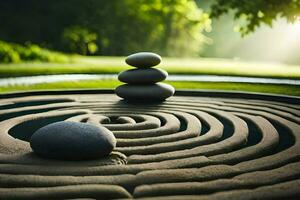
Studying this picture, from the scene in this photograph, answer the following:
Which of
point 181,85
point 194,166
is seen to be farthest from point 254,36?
point 194,166

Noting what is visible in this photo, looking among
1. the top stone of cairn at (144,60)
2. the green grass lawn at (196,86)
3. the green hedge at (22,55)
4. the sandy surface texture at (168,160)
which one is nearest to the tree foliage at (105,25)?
the green hedge at (22,55)

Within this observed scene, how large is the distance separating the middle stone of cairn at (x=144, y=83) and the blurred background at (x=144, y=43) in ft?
17.8

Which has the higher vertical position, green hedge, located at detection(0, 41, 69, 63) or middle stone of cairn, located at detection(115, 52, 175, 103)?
green hedge, located at detection(0, 41, 69, 63)

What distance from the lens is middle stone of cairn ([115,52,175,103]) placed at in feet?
36.7

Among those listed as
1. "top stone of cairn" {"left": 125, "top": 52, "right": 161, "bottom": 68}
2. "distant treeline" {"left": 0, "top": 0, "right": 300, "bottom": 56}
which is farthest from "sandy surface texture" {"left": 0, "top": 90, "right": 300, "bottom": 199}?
"distant treeline" {"left": 0, "top": 0, "right": 300, "bottom": 56}

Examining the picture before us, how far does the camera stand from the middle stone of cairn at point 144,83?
36.7 ft

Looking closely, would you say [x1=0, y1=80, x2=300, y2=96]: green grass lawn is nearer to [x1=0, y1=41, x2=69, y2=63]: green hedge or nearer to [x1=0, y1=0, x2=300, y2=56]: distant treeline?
[x1=0, y1=0, x2=300, y2=56]: distant treeline

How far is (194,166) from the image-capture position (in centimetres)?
584

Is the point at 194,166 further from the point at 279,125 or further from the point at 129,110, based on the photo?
the point at 129,110

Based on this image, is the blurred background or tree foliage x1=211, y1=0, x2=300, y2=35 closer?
tree foliage x1=211, y1=0, x2=300, y2=35

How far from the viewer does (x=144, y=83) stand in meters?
11.5

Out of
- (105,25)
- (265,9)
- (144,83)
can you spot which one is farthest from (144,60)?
(105,25)

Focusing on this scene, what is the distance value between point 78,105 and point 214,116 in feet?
10.8

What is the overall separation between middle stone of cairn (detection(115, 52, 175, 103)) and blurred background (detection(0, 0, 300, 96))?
214 inches
